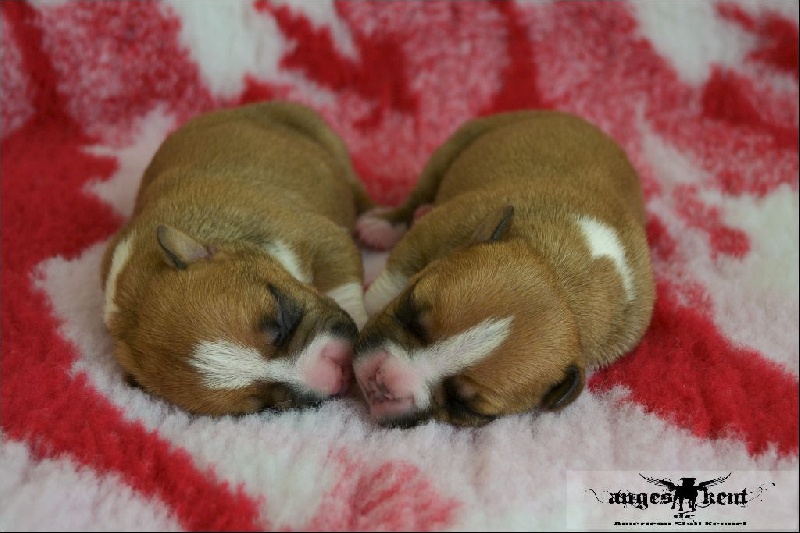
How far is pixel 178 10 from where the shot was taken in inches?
176

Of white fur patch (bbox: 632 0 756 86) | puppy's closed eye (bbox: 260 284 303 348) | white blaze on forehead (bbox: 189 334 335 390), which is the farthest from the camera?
white fur patch (bbox: 632 0 756 86)

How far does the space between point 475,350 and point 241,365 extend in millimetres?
742

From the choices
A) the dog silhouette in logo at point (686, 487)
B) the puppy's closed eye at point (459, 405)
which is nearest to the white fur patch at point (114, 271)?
the puppy's closed eye at point (459, 405)

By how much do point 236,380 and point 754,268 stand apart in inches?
98.1

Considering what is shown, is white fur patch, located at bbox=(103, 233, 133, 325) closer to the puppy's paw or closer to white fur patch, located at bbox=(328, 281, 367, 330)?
white fur patch, located at bbox=(328, 281, 367, 330)

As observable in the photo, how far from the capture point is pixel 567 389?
7.88 feet

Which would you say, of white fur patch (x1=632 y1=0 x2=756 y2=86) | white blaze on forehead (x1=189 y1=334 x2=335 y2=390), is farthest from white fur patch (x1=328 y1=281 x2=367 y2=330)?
white fur patch (x1=632 y1=0 x2=756 y2=86)

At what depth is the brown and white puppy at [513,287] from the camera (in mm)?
2357

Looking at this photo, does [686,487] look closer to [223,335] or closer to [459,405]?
[459,405]

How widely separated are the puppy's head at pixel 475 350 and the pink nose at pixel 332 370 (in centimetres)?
6

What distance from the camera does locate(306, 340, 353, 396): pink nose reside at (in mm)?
2432

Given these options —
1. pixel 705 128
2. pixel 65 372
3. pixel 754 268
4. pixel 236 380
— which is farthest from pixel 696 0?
pixel 65 372

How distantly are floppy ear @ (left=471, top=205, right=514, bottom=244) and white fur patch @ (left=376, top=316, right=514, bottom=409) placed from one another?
1.33 ft

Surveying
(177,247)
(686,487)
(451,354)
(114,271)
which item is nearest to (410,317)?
(451,354)
